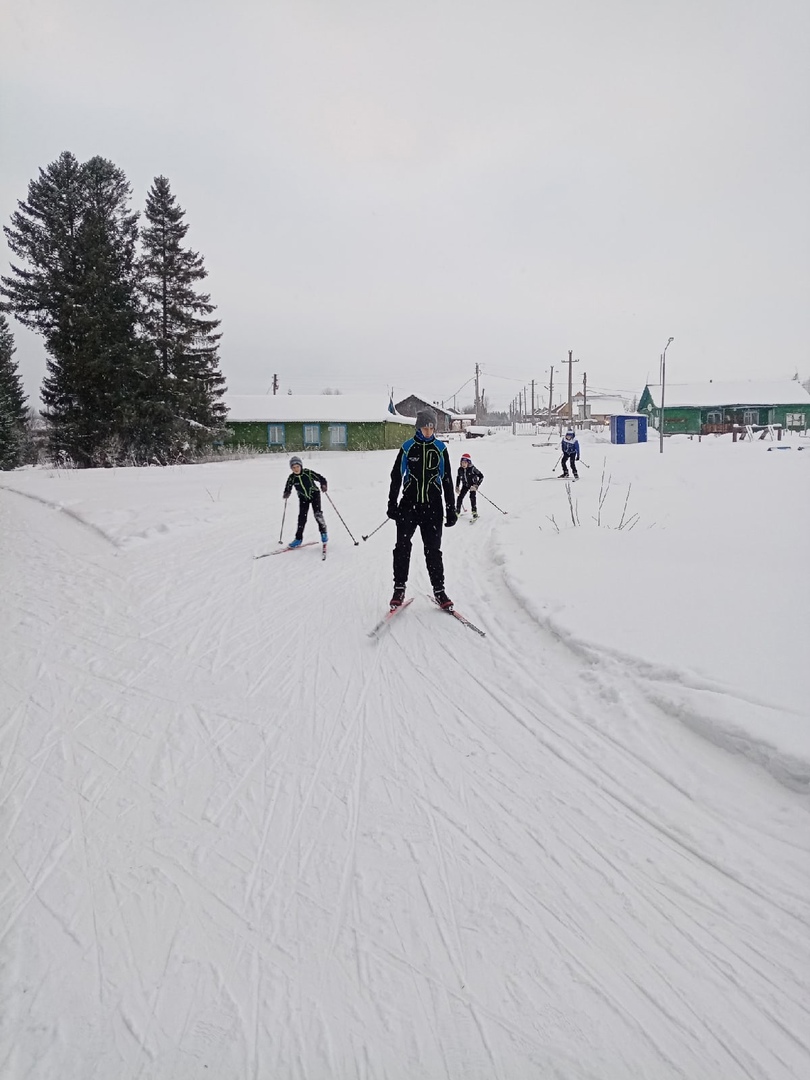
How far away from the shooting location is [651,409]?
187 feet

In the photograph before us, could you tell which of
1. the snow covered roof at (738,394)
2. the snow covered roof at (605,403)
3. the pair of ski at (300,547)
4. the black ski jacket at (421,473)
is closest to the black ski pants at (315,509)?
the pair of ski at (300,547)

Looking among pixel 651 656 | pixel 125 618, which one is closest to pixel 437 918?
pixel 651 656

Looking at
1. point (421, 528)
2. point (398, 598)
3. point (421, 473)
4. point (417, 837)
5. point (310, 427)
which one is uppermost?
point (310, 427)

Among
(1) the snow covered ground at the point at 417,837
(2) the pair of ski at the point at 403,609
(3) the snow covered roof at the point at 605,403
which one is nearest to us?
(1) the snow covered ground at the point at 417,837

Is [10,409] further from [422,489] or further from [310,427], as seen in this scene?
[422,489]

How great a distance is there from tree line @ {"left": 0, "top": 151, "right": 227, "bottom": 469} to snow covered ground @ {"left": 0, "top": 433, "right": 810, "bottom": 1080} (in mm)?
23350

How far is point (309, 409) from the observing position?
40844 millimetres

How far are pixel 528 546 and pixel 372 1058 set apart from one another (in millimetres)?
7208

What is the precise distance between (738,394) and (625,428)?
22979 millimetres

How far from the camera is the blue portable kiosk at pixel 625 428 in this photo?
36.7 metres

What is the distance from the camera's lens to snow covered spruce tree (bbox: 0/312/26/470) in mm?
31719

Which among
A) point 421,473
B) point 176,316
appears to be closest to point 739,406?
point 176,316

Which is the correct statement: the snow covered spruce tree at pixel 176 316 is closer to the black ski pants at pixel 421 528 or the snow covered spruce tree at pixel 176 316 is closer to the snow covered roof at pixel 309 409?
the snow covered roof at pixel 309 409

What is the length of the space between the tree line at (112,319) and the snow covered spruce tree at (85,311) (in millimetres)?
51
